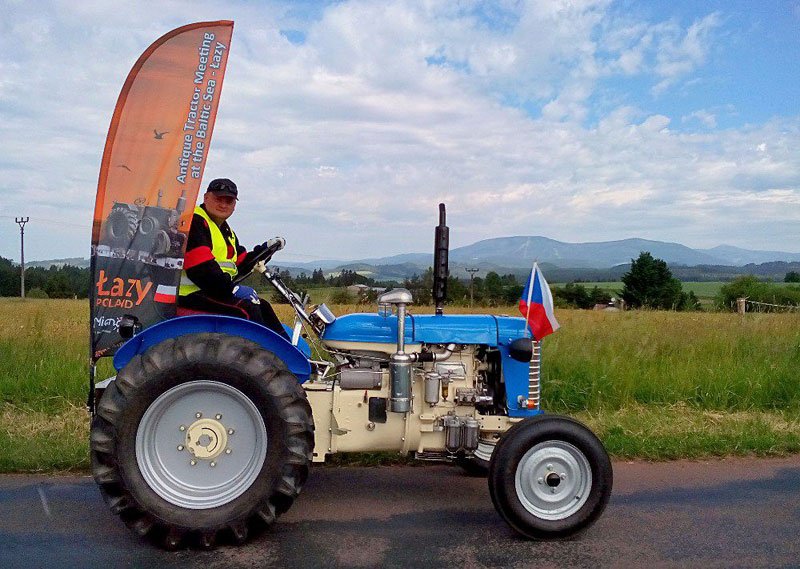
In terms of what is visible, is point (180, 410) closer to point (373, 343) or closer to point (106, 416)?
point (106, 416)

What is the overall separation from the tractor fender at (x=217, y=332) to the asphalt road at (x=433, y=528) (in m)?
0.94

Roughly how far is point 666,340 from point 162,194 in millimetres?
7377

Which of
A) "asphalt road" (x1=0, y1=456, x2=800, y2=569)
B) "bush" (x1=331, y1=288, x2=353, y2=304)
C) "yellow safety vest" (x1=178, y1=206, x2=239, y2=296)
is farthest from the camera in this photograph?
"bush" (x1=331, y1=288, x2=353, y2=304)

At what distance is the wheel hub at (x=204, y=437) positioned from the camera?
3.88 metres

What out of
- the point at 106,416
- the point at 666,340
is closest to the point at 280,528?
the point at 106,416

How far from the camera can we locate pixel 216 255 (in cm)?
448

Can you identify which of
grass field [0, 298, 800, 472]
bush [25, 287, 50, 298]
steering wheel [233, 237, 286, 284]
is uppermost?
steering wheel [233, 237, 286, 284]

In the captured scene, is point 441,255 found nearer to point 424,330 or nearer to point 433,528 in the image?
point 424,330

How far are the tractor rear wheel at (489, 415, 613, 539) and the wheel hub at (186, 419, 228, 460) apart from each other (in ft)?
4.99

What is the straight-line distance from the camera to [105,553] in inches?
143

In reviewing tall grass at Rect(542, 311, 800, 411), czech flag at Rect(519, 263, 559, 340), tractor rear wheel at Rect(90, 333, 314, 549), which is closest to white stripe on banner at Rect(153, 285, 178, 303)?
tractor rear wheel at Rect(90, 333, 314, 549)

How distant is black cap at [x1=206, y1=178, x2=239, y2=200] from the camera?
15.0 ft

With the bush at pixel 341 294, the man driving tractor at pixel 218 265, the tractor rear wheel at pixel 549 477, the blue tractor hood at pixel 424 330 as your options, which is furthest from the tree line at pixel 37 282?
the tractor rear wheel at pixel 549 477

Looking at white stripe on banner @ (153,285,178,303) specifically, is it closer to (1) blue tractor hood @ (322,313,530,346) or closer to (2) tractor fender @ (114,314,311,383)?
(2) tractor fender @ (114,314,311,383)
